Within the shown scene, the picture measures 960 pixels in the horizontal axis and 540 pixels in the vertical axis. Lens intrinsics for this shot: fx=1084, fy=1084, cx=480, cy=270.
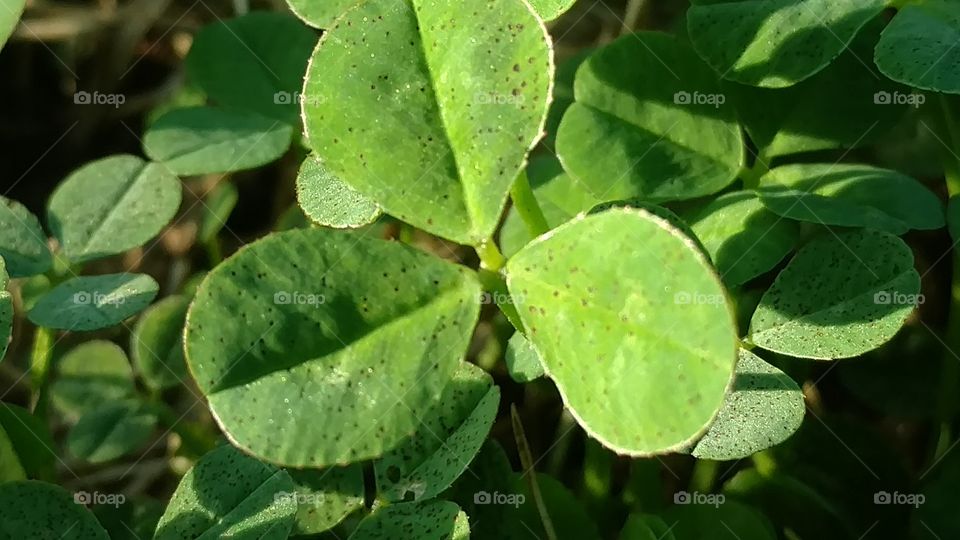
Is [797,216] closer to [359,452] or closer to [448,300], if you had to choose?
[448,300]

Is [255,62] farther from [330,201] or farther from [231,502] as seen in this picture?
[231,502]

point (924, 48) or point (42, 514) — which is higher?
point (924, 48)

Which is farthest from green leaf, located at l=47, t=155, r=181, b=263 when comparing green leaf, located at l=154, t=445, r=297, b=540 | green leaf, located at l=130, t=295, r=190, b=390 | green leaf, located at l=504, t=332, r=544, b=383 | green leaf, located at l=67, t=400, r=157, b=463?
green leaf, located at l=504, t=332, r=544, b=383

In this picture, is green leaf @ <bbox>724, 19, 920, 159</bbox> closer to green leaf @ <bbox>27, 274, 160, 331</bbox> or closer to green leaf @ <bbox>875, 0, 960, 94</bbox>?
green leaf @ <bbox>875, 0, 960, 94</bbox>

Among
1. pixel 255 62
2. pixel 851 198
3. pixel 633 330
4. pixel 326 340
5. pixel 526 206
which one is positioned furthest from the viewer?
pixel 255 62

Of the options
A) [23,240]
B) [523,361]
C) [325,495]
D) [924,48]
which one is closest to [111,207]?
[23,240]

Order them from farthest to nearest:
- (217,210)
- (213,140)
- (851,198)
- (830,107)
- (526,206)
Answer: (217,210)
(213,140)
(830,107)
(851,198)
(526,206)

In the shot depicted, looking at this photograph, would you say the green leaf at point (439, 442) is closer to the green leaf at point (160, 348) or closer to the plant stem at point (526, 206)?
the plant stem at point (526, 206)
